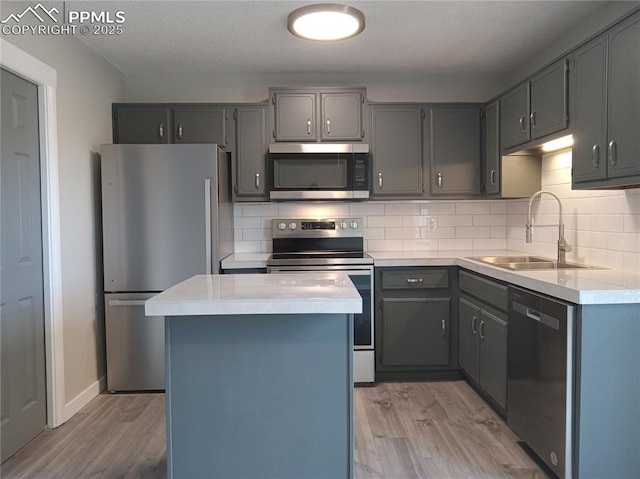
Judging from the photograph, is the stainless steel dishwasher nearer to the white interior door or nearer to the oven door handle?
the oven door handle

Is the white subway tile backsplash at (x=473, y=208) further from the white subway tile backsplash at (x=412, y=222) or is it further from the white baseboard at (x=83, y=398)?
the white baseboard at (x=83, y=398)

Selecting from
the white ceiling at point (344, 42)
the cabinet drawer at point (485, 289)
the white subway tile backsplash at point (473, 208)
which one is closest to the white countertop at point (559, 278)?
the cabinet drawer at point (485, 289)

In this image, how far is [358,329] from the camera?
3.21 metres

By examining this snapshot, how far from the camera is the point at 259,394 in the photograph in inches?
69.8

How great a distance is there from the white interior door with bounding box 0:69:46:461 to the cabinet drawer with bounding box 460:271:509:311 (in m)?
2.69

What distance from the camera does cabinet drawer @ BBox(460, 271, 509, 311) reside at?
2.50 m

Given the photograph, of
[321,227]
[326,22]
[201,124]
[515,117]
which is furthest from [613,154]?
[201,124]

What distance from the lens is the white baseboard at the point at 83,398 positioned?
2729 millimetres

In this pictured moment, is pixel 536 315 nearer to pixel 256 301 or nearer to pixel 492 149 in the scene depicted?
pixel 256 301

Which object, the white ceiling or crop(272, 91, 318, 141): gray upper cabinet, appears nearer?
the white ceiling

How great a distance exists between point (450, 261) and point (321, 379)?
1.79m

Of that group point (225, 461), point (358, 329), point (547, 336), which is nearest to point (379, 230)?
point (358, 329)

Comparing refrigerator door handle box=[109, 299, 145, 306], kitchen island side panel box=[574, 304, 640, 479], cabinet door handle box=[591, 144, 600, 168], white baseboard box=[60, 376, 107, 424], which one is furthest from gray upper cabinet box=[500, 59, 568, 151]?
white baseboard box=[60, 376, 107, 424]

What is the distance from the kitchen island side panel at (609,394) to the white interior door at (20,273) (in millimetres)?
2762
